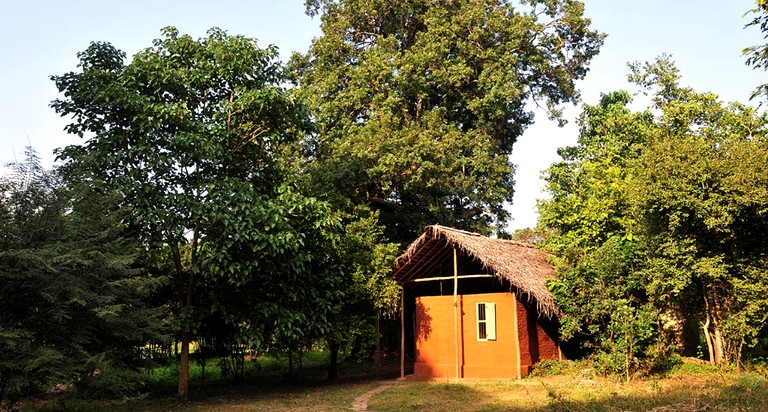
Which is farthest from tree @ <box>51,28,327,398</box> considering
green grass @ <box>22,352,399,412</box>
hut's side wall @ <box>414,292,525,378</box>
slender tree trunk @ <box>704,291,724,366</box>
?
slender tree trunk @ <box>704,291,724,366</box>

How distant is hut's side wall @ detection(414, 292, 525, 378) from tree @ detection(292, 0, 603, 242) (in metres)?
4.54

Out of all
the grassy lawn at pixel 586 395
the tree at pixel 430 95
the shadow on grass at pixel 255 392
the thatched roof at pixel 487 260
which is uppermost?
the tree at pixel 430 95

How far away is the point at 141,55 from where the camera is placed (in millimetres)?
14953

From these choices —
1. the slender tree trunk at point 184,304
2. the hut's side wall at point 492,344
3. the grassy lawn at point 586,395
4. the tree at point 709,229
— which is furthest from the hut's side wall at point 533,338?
the slender tree trunk at point 184,304

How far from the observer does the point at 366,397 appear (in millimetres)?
14922

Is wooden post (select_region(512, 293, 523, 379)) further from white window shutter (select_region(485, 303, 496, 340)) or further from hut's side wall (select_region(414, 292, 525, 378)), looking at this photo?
white window shutter (select_region(485, 303, 496, 340))

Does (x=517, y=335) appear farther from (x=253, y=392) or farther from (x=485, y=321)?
(x=253, y=392)

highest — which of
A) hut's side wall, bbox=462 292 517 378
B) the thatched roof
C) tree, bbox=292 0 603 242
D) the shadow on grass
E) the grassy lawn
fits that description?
tree, bbox=292 0 603 242

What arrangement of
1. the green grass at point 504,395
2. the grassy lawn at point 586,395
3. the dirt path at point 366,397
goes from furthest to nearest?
1. the dirt path at point 366,397
2. the green grass at point 504,395
3. the grassy lawn at point 586,395

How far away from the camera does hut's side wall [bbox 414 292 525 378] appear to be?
17.0m

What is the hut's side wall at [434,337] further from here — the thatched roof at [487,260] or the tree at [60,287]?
the tree at [60,287]

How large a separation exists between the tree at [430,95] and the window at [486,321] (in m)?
5.45

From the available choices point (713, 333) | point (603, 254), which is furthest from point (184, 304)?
point (713, 333)

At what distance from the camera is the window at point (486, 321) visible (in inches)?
677
